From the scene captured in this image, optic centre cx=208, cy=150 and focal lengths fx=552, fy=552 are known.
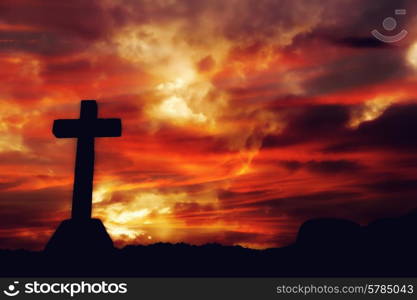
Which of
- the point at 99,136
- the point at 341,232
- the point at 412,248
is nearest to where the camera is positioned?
the point at 99,136

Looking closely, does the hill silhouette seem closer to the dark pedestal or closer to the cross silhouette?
the dark pedestal

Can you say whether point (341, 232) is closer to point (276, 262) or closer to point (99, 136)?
point (276, 262)

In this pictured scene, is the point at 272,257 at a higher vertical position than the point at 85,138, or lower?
lower

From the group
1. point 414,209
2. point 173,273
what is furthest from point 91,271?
point 414,209

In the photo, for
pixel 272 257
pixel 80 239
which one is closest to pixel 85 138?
pixel 80 239

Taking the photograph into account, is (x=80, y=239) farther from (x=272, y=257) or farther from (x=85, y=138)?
(x=272, y=257)

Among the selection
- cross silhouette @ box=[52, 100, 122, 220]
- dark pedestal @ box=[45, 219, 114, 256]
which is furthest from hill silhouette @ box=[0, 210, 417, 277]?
cross silhouette @ box=[52, 100, 122, 220]

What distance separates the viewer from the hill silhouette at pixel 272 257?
45.8 feet

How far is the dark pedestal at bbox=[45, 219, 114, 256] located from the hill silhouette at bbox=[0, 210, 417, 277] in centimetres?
6

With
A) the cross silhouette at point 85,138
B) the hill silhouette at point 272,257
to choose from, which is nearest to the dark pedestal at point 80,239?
→ the hill silhouette at point 272,257

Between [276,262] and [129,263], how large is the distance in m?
3.94

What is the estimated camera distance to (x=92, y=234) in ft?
46.4

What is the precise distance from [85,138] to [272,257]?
607 cm

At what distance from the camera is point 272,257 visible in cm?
1531
